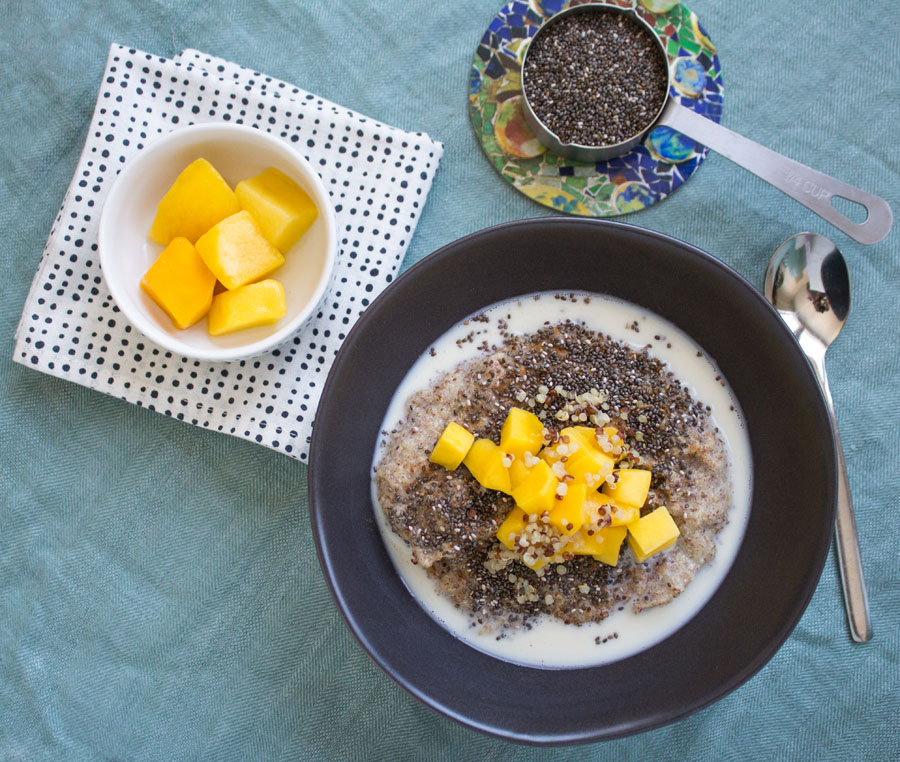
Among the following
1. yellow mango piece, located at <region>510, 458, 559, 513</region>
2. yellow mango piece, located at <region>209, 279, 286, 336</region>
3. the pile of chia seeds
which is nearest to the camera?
yellow mango piece, located at <region>510, 458, 559, 513</region>

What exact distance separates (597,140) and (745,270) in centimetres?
39

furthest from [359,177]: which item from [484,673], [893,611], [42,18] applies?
[893,611]

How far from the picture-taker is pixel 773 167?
1.25m

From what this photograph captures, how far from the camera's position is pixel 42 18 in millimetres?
1384

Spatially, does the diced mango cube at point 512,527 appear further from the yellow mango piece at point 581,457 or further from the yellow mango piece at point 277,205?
the yellow mango piece at point 277,205

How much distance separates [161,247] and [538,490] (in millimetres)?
825

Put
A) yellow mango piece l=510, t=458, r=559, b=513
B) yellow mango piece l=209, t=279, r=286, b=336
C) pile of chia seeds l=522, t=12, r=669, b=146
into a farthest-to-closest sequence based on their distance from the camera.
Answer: pile of chia seeds l=522, t=12, r=669, b=146 < yellow mango piece l=209, t=279, r=286, b=336 < yellow mango piece l=510, t=458, r=559, b=513

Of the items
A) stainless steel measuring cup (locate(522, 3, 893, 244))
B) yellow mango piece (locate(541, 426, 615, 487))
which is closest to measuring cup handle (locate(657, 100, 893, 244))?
stainless steel measuring cup (locate(522, 3, 893, 244))

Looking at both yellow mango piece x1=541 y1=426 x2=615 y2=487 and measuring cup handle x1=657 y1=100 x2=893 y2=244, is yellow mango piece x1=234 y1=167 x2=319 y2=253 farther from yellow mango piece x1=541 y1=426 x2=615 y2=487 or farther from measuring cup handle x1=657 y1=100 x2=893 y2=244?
measuring cup handle x1=657 y1=100 x2=893 y2=244

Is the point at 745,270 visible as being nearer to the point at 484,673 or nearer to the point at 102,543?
the point at 484,673

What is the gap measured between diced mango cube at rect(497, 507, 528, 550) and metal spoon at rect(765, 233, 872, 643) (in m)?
0.64

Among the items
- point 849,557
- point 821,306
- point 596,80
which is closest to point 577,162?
point 596,80

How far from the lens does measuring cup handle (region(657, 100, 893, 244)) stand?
1253mm

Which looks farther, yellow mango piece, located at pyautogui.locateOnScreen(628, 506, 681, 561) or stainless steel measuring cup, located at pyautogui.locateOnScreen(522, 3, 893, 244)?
stainless steel measuring cup, located at pyautogui.locateOnScreen(522, 3, 893, 244)
